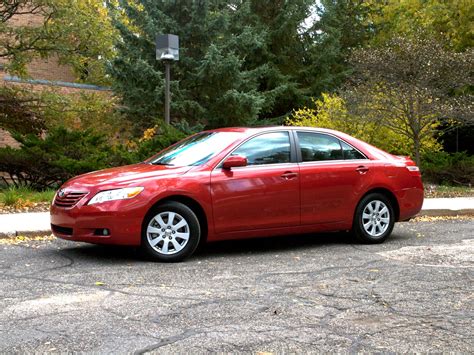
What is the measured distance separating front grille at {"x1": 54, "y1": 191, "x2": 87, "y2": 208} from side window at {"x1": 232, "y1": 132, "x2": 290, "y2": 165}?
6.25 ft

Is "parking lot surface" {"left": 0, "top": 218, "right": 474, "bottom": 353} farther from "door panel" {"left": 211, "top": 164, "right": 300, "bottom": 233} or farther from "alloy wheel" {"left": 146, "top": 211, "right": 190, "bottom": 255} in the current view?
"door panel" {"left": 211, "top": 164, "right": 300, "bottom": 233}

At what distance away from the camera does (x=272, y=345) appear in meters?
4.21

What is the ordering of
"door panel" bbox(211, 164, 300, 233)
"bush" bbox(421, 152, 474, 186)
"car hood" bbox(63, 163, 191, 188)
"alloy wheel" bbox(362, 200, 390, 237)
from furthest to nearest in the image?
"bush" bbox(421, 152, 474, 186) < "alloy wheel" bbox(362, 200, 390, 237) < "door panel" bbox(211, 164, 300, 233) < "car hood" bbox(63, 163, 191, 188)

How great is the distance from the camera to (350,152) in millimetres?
8531

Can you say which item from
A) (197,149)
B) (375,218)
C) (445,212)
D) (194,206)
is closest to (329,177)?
(375,218)

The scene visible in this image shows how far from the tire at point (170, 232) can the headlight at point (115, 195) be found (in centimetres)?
30

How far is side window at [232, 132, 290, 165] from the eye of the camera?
25.5 ft

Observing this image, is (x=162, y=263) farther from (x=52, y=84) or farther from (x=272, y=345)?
(x=52, y=84)

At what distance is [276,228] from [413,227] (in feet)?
11.9

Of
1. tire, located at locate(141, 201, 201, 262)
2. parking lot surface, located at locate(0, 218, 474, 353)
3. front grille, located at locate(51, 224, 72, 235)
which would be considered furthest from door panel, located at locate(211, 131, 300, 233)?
front grille, located at locate(51, 224, 72, 235)

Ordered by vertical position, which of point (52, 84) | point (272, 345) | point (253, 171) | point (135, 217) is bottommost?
point (272, 345)

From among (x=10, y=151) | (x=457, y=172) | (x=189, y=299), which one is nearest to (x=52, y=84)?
(x=10, y=151)

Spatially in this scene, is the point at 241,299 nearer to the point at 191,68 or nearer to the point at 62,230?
the point at 62,230

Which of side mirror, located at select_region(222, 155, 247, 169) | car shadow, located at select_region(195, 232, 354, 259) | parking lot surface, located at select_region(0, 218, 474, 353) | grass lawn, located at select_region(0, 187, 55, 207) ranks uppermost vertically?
side mirror, located at select_region(222, 155, 247, 169)
